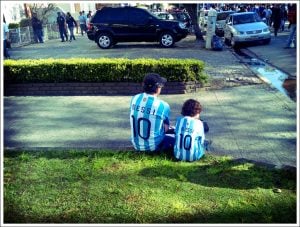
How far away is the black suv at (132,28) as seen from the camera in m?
16.6

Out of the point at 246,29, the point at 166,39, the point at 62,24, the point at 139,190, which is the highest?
the point at 62,24

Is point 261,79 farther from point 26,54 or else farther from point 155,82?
point 26,54

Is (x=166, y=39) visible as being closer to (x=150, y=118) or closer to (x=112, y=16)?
(x=112, y=16)

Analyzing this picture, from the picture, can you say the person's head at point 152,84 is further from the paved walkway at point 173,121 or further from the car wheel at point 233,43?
the car wheel at point 233,43

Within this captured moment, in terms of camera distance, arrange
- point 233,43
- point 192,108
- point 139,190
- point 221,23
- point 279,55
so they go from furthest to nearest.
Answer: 1. point 221,23
2. point 233,43
3. point 279,55
4. point 192,108
5. point 139,190

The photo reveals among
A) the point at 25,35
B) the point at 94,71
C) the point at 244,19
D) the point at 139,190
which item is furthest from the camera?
the point at 25,35

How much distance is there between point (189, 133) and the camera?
4.44m

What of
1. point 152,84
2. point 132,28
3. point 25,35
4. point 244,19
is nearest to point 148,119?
point 152,84

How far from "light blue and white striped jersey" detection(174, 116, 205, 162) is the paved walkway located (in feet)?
2.11

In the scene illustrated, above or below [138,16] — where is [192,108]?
below

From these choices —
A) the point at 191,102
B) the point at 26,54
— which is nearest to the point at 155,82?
the point at 191,102

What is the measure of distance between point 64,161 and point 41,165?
279 mm

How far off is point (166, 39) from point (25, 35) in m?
9.81

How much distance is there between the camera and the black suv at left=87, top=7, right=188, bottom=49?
1659 centimetres
